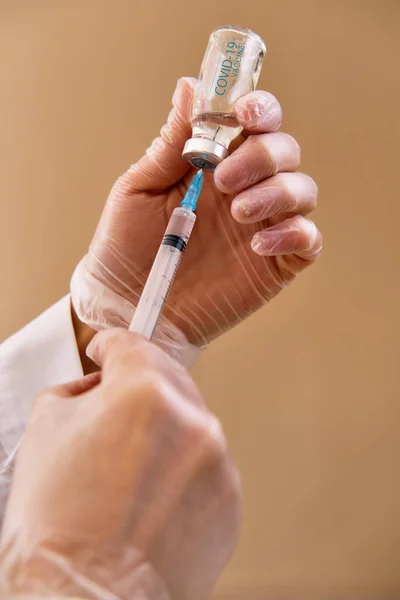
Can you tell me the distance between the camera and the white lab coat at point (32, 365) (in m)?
1.00

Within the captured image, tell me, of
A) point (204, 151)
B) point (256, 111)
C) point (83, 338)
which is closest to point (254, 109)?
point (256, 111)

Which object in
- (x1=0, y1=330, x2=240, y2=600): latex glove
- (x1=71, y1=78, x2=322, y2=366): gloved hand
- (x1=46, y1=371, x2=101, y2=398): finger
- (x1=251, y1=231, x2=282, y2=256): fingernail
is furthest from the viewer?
(x1=71, y1=78, x2=322, y2=366): gloved hand

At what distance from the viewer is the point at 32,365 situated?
105 centimetres

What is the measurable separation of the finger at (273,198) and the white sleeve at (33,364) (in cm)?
45

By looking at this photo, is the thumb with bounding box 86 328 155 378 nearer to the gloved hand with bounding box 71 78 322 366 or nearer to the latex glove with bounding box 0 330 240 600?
the latex glove with bounding box 0 330 240 600

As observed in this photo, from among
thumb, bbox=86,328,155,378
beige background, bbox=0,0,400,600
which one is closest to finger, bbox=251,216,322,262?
thumb, bbox=86,328,155,378

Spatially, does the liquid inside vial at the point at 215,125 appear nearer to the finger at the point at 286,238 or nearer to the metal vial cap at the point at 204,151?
the metal vial cap at the point at 204,151

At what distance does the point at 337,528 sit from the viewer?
4.71ft

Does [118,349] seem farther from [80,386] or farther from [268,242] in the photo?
[268,242]

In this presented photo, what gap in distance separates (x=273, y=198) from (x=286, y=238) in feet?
0.23

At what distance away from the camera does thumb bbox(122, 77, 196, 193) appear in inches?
36.9

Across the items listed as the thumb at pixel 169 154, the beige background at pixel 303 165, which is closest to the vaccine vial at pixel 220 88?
the thumb at pixel 169 154

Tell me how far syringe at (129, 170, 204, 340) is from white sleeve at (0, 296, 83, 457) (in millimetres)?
328

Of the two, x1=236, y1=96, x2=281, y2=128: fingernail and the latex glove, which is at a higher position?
x1=236, y1=96, x2=281, y2=128: fingernail
